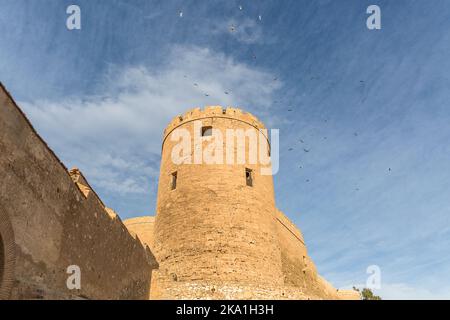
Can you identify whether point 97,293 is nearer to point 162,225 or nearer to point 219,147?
point 162,225

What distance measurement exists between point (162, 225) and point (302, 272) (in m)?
9.25

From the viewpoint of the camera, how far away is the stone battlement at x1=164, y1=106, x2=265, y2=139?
50.4 ft

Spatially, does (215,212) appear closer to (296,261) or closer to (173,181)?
(173,181)

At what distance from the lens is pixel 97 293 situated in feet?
24.9

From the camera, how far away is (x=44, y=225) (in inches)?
236

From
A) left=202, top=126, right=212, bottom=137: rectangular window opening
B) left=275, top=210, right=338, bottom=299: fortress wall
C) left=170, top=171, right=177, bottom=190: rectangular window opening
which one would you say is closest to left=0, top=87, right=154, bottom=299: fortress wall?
left=170, top=171, right=177, bottom=190: rectangular window opening

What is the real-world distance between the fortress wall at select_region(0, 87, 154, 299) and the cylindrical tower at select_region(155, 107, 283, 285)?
4.14m

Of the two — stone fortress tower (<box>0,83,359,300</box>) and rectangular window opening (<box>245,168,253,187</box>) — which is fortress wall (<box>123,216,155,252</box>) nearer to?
stone fortress tower (<box>0,83,359,300</box>)

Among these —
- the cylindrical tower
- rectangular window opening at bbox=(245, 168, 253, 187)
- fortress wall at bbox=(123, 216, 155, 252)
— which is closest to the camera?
the cylindrical tower

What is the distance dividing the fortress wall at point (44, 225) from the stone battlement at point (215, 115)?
769 centimetres

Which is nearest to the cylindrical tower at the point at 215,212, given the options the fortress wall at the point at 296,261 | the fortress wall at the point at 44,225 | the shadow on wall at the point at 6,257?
the fortress wall at the point at 44,225

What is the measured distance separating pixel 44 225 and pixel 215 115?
10063 millimetres

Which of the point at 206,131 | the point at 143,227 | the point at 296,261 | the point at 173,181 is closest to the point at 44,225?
the point at 173,181
